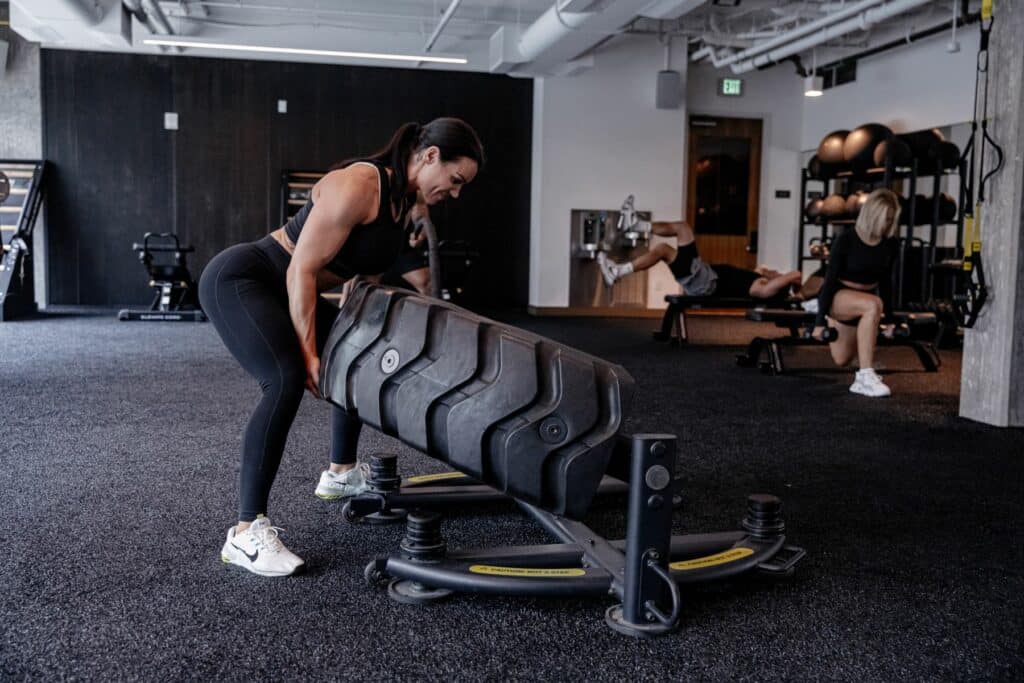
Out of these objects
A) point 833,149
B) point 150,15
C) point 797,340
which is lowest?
point 797,340

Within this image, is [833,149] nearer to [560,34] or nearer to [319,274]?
[560,34]

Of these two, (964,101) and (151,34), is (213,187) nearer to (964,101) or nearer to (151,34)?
(151,34)

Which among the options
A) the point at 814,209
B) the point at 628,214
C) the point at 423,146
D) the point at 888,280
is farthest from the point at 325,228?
the point at 814,209

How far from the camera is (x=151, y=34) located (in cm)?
940

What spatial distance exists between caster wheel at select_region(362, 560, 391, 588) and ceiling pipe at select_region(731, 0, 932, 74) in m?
6.97

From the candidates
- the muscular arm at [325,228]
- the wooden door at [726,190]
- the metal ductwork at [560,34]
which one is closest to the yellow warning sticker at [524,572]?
the muscular arm at [325,228]

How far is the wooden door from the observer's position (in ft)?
37.6

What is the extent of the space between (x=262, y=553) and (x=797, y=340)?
4.51 meters

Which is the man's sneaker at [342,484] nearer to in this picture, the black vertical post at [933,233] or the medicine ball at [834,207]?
the black vertical post at [933,233]

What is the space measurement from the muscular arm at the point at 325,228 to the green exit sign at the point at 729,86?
991 cm

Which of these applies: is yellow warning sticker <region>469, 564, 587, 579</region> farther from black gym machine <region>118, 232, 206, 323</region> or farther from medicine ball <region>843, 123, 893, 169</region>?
medicine ball <region>843, 123, 893, 169</region>

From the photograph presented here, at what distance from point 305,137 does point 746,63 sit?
4956mm

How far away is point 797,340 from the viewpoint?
5918 mm

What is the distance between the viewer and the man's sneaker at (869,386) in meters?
5.11
